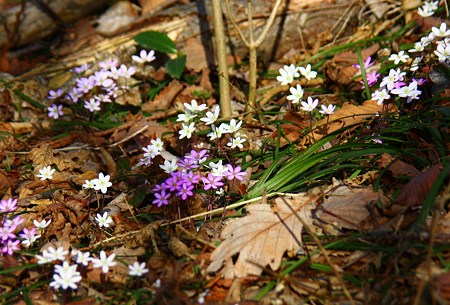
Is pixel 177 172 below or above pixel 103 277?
above

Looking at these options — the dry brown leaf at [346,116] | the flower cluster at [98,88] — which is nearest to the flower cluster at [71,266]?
the dry brown leaf at [346,116]

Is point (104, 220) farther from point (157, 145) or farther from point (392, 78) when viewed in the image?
point (392, 78)

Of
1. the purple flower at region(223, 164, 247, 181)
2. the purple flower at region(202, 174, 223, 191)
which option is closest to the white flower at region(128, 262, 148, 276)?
the purple flower at region(202, 174, 223, 191)

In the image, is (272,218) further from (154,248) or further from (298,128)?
(298,128)

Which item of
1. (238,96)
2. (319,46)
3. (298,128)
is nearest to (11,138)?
(238,96)

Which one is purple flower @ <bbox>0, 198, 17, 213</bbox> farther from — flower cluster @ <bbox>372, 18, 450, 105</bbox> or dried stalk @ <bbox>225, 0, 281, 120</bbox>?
flower cluster @ <bbox>372, 18, 450, 105</bbox>

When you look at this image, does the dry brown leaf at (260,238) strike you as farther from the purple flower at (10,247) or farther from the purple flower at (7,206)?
the purple flower at (7,206)
